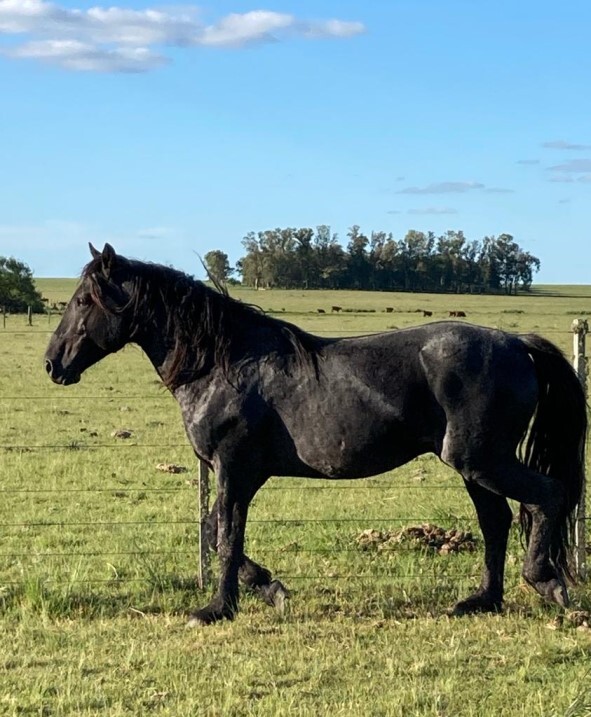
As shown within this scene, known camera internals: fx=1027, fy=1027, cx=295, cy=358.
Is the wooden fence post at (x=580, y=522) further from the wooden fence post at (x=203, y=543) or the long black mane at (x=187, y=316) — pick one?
the wooden fence post at (x=203, y=543)

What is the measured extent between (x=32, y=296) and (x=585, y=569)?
208 feet

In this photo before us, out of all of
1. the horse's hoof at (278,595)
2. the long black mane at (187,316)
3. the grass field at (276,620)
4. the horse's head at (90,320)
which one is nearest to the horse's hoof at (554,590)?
the grass field at (276,620)

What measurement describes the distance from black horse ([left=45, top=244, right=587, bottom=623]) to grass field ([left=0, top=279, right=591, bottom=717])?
1.55 feet

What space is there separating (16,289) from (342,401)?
63144 mm

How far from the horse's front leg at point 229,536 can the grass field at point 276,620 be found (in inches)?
6.8

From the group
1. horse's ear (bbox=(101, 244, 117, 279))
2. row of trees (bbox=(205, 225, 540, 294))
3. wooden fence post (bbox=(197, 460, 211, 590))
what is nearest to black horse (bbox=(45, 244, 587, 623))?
horse's ear (bbox=(101, 244, 117, 279))

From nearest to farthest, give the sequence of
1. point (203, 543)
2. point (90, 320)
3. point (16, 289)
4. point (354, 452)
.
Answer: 1. point (354, 452)
2. point (90, 320)
3. point (203, 543)
4. point (16, 289)

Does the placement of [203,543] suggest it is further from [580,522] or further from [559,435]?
[580,522]

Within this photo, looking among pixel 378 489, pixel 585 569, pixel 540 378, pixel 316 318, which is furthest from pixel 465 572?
pixel 316 318

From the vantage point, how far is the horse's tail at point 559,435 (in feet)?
22.1

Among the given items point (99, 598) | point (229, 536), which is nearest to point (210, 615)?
A: point (229, 536)

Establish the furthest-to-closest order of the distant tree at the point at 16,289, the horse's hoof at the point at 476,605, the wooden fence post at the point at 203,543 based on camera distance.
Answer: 1. the distant tree at the point at 16,289
2. the wooden fence post at the point at 203,543
3. the horse's hoof at the point at 476,605

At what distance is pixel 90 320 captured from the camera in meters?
6.85

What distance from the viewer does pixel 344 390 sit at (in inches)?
261
